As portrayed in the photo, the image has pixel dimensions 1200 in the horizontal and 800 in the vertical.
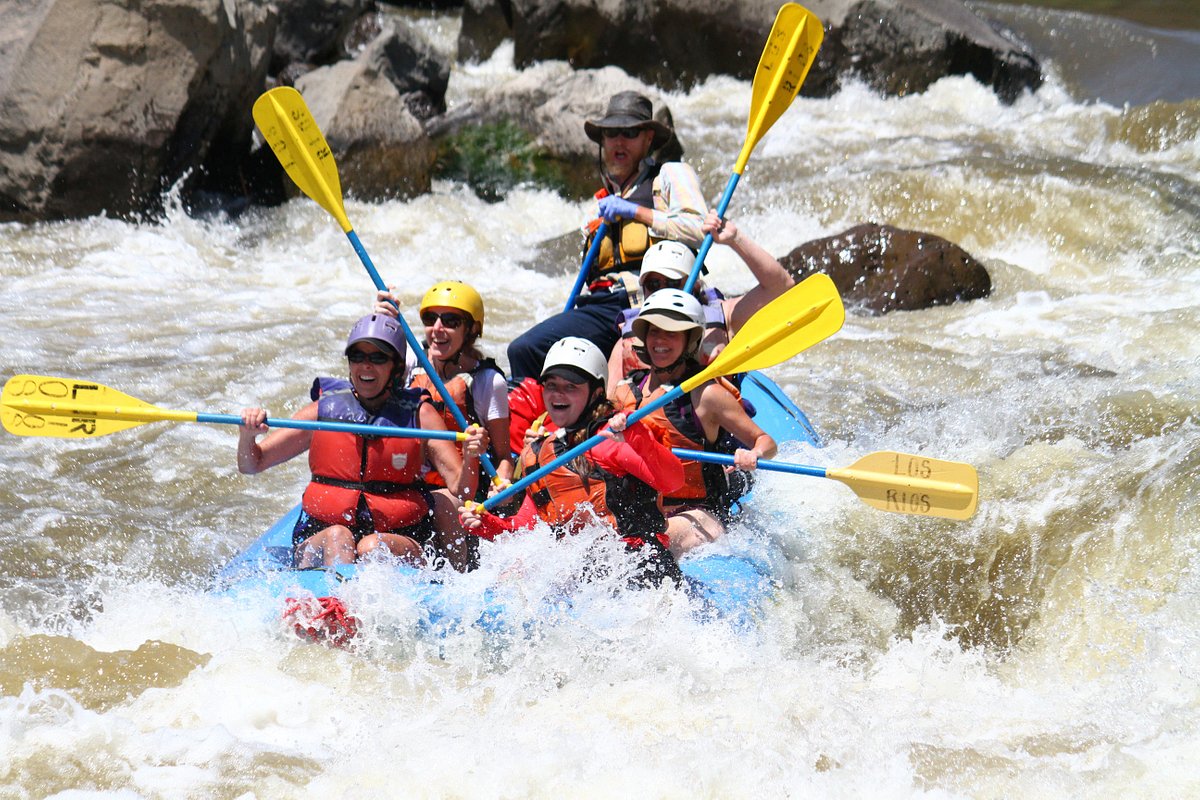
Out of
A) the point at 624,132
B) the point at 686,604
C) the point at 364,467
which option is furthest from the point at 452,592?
the point at 624,132

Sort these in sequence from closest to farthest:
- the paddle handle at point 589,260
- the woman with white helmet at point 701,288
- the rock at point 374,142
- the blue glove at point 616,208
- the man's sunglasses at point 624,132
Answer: the woman with white helmet at point 701,288, the blue glove at point 616,208, the man's sunglasses at point 624,132, the paddle handle at point 589,260, the rock at point 374,142

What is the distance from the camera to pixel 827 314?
3719 millimetres

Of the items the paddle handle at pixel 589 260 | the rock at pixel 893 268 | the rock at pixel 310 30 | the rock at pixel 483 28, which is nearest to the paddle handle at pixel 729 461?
the paddle handle at pixel 589 260

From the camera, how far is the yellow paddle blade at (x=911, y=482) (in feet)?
12.1

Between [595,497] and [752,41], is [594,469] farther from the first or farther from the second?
[752,41]

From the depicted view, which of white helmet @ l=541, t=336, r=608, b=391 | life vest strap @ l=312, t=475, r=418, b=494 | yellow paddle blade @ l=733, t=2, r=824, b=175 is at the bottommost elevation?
life vest strap @ l=312, t=475, r=418, b=494

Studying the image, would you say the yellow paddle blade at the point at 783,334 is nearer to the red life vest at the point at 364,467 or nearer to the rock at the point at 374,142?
the red life vest at the point at 364,467

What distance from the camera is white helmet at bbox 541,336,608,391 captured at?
3.66m

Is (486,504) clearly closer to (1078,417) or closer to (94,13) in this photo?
(1078,417)

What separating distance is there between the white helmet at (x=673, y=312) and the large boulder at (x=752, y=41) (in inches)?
314

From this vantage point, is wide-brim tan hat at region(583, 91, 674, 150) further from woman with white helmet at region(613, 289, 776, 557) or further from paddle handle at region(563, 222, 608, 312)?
woman with white helmet at region(613, 289, 776, 557)

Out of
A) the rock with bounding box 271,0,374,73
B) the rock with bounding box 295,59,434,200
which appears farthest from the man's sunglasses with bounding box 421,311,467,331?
the rock with bounding box 271,0,374,73

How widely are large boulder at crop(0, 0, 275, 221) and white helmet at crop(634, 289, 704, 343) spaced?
19.3ft

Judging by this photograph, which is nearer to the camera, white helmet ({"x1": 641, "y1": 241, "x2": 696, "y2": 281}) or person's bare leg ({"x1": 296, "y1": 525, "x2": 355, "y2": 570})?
person's bare leg ({"x1": 296, "y1": 525, "x2": 355, "y2": 570})
